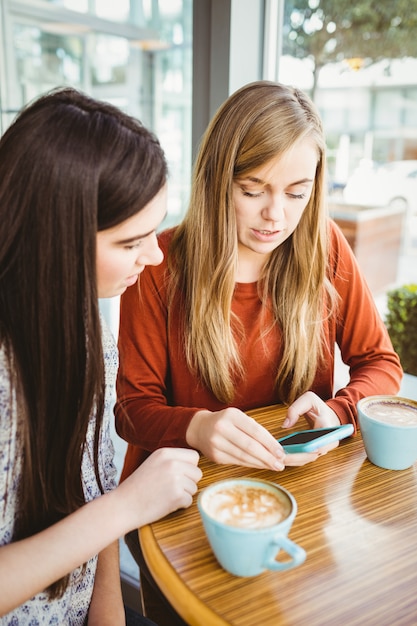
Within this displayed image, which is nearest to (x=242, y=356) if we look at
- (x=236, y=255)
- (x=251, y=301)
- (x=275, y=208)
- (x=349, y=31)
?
(x=251, y=301)

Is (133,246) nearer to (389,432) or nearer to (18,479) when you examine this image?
(18,479)

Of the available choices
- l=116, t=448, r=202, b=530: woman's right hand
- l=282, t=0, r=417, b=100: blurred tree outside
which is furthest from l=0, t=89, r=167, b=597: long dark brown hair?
l=282, t=0, r=417, b=100: blurred tree outside

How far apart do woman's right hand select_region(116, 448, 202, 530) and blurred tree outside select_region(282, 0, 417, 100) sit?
53.3 inches

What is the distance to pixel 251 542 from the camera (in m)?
0.66

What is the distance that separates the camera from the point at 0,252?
2.56ft

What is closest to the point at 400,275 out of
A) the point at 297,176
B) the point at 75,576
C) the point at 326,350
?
the point at 326,350

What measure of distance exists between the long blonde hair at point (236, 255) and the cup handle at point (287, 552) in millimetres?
635

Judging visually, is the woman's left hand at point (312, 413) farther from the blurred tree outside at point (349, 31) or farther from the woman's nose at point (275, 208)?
the blurred tree outside at point (349, 31)

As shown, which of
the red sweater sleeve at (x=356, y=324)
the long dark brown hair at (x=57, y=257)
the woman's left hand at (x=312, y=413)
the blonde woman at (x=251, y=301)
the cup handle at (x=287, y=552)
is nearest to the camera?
the cup handle at (x=287, y=552)

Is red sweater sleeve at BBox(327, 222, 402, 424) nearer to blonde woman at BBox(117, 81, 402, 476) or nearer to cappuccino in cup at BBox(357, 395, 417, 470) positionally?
blonde woman at BBox(117, 81, 402, 476)

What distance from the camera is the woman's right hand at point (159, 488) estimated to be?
2.68 ft

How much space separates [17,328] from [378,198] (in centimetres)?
135

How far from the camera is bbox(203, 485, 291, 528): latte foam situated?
27.5 inches

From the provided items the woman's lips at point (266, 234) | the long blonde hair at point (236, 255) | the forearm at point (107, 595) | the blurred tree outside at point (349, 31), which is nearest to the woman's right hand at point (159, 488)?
the forearm at point (107, 595)
